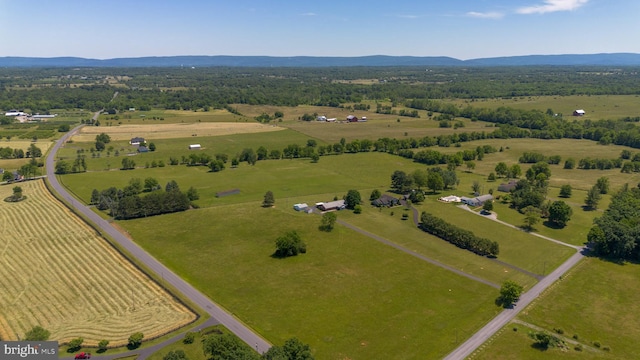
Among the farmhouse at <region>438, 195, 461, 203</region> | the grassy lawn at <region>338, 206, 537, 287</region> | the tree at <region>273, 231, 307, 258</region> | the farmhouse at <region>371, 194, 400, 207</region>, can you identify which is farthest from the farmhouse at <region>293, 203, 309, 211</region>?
the farmhouse at <region>438, 195, 461, 203</region>

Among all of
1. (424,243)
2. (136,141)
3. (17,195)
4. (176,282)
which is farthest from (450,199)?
(136,141)

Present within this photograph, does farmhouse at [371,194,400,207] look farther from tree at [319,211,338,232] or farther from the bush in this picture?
the bush

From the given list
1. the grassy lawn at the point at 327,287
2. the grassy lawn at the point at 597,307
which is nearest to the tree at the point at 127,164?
the grassy lawn at the point at 327,287

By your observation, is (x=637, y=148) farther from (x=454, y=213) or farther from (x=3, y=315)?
(x=3, y=315)

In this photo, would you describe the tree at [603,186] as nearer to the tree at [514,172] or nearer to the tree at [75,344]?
the tree at [514,172]

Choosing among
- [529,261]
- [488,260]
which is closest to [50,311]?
[488,260]

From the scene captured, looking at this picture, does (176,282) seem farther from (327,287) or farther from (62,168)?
(62,168)
